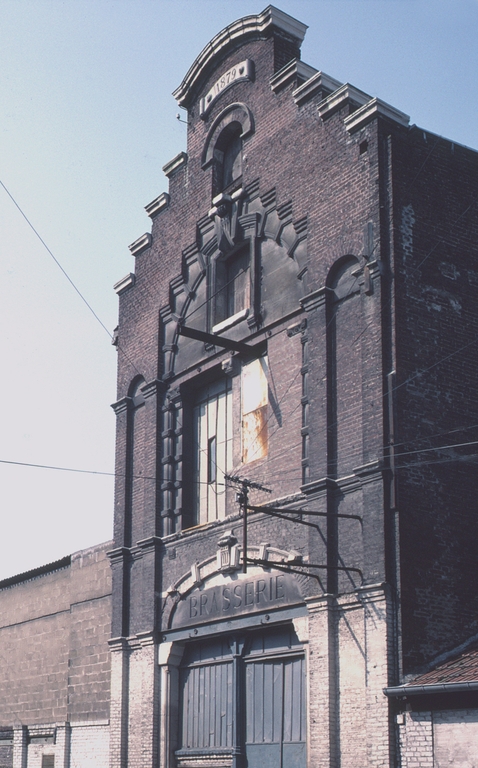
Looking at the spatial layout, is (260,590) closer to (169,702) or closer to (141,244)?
(169,702)

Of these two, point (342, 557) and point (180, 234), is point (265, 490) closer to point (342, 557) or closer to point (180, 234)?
point (342, 557)

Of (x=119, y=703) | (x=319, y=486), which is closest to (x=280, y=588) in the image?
(x=319, y=486)

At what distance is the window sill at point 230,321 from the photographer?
21.0 metres

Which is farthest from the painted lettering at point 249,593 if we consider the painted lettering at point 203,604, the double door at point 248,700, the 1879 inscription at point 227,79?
the 1879 inscription at point 227,79

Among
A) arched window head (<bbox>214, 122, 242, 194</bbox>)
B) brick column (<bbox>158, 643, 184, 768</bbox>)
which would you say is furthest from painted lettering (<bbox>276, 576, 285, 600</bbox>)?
arched window head (<bbox>214, 122, 242, 194</bbox>)

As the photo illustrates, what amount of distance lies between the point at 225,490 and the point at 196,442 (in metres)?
1.62

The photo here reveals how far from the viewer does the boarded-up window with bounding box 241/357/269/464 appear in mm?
20422

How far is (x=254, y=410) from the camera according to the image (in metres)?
20.8

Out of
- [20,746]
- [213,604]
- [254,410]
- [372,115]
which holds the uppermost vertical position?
[372,115]

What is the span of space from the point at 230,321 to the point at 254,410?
6.05 ft

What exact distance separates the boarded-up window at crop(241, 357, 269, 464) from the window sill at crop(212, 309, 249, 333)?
858mm

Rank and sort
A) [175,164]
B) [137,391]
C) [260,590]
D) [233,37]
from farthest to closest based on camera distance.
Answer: [175,164] < [137,391] < [233,37] < [260,590]

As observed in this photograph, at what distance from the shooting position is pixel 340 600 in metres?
17.3

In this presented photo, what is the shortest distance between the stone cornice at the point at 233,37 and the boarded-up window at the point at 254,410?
22.3 feet
